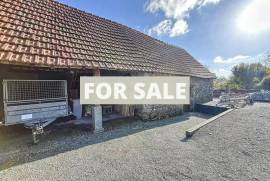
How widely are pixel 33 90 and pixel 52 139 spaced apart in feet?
6.07

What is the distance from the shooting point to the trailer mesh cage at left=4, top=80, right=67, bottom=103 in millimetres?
6074

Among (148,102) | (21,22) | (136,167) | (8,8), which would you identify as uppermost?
(8,8)

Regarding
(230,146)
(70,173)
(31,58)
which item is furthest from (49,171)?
(230,146)

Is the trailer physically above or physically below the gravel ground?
above

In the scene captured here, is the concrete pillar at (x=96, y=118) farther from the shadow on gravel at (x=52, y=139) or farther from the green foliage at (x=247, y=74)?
the green foliage at (x=247, y=74)

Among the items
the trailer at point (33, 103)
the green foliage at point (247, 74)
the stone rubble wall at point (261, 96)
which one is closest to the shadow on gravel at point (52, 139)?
the trailer at point (33, 103)

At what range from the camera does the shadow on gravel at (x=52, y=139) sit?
5406mm

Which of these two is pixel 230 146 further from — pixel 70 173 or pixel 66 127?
pixel 66 127

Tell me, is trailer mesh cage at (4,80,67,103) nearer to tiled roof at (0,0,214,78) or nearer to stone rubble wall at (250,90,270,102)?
tiled roof at (0,0,214,78)

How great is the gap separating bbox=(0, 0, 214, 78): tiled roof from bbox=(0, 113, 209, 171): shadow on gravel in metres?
2.59

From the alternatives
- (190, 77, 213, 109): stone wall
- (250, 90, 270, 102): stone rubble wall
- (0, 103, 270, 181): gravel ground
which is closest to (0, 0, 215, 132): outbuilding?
(0, 103, 270, 181): gravel ground

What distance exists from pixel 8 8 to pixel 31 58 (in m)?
3.34

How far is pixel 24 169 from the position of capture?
15.3ft

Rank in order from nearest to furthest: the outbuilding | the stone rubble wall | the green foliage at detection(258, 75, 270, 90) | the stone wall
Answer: the outbuilding < the stone wall < the stone rubble wall < the green foliage at detection(258, 75, 270, 90)
